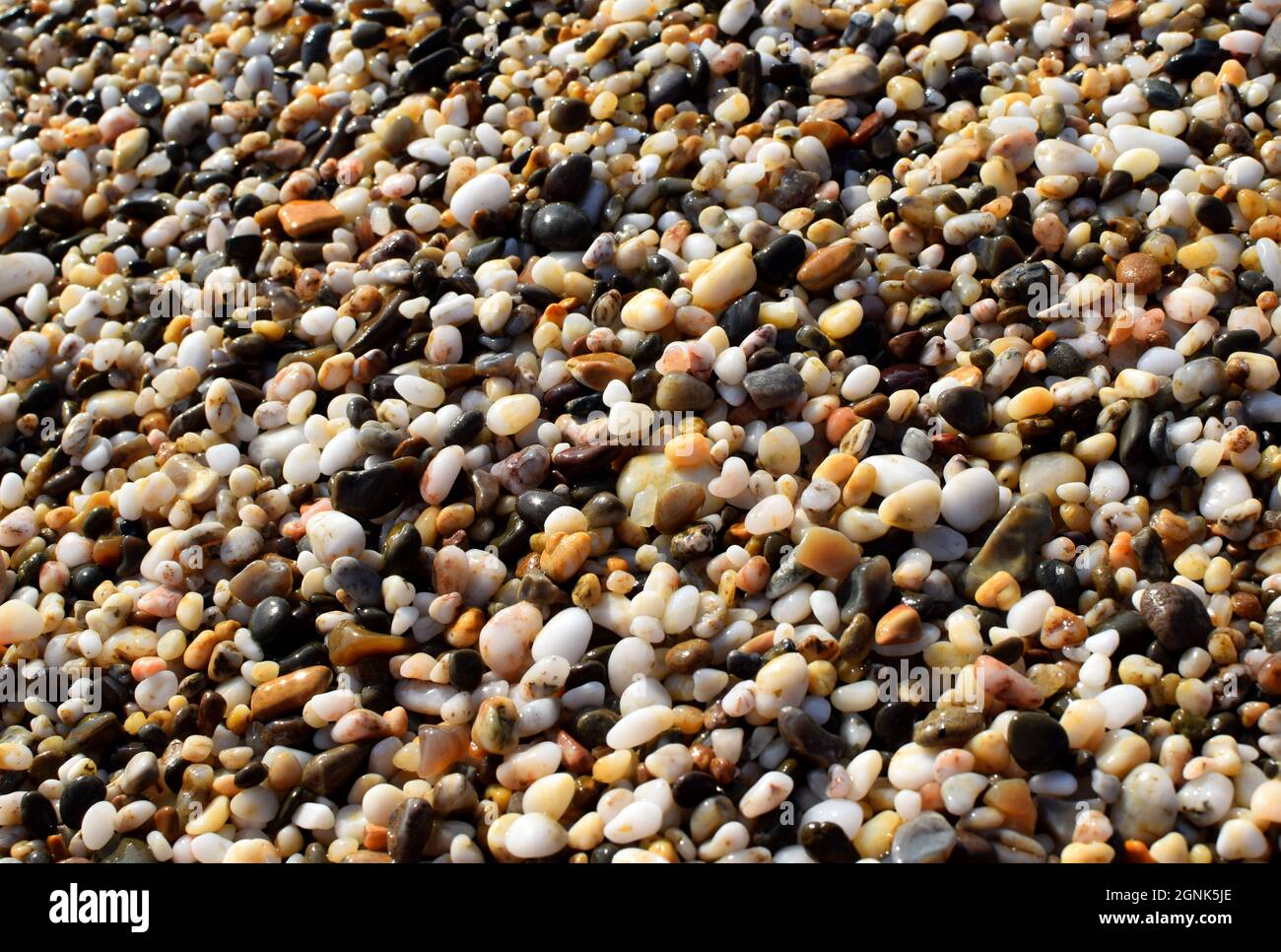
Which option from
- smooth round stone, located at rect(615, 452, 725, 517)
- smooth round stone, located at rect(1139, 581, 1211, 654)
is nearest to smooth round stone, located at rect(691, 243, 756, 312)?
smooth round stone, located at rect(615, 452, 725, 517)

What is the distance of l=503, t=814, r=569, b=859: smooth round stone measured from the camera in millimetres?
1430

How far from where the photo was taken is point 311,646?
168 centimetres

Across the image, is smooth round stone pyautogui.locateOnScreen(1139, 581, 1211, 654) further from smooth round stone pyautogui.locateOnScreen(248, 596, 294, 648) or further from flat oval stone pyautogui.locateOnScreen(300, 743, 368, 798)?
smooth round stone pyautogui.locateOnScreen(248, 596, 294, 648)

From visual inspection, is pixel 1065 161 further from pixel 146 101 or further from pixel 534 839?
pixel 146 101

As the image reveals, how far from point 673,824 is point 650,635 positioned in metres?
0.27

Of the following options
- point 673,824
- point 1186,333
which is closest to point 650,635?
point 673,824

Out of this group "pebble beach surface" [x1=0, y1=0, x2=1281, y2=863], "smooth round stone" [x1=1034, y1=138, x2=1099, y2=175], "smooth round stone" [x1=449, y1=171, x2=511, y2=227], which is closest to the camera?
"pebble beach surface" [x1=0, y1=0, x2=1281, y2=863]

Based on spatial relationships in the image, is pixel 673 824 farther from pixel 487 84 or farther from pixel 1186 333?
pixel 487 84

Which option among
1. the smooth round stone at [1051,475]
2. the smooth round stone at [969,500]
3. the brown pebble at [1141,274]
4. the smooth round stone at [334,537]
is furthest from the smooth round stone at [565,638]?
the brown pebble at [1141,274]

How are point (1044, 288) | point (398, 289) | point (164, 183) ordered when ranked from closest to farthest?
point (1044, 288) → point (398, 289) → point (164, 183)

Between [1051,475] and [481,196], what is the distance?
1142mm

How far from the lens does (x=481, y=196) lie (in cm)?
213

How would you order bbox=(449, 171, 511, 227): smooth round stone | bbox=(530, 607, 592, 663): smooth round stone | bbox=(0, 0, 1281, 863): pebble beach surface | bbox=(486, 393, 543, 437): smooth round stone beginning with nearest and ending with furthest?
bbox=(0, 0, 1281, 863): pebble beach surface < bbox=(530, 607, 592, 663): smooth round stone < bbox=(486, 393, 543, 437): smooth round stone < bbox=(449, 171, 511, 227): smooth round stone

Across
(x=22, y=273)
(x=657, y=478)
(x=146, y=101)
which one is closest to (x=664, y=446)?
(x=657, y=478)
